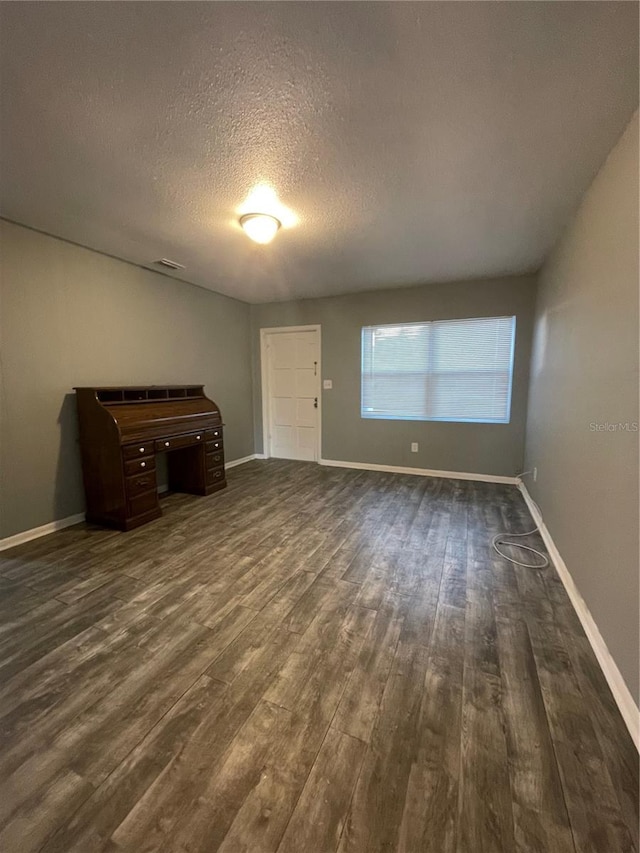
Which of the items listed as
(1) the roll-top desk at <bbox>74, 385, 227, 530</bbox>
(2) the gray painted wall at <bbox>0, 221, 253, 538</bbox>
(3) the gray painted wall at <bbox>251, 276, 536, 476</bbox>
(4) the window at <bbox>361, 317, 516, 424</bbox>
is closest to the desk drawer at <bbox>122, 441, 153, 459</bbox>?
(1) the roll-top desk at <bbox>74, 385, 227, 530</bbox>

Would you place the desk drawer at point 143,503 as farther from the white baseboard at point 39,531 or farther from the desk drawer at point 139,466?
the white baseboard at point 39,531

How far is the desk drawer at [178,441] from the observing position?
10.5 feet

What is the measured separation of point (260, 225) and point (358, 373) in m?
2.63

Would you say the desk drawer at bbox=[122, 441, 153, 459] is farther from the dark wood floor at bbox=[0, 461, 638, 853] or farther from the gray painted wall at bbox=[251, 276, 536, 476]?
the gray painted wall at bbox=[251, 276, 536, 476]

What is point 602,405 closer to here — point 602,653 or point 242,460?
point 602,653

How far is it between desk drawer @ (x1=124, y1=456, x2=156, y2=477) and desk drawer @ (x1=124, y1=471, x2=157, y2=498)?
36 mm

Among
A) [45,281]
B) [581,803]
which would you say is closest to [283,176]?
[45,281]

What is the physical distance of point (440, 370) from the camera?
14.3 feet

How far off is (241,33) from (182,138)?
64cm

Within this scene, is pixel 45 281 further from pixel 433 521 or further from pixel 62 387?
pixel 433 521

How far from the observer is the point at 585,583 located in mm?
1806

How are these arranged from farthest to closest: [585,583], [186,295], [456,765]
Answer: [186,295]
[585,583]
[456,765]

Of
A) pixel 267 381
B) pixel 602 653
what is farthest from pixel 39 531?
pixel 602 653

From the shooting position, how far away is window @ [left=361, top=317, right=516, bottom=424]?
4102mm
